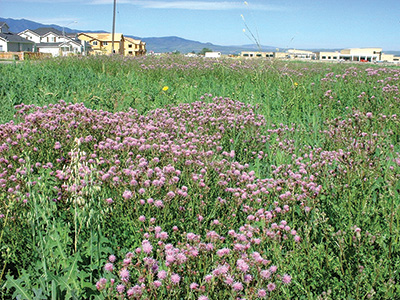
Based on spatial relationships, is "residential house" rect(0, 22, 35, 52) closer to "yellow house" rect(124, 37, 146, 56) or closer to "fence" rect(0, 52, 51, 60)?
"yellow house" rect(124, 37, 146, 56)

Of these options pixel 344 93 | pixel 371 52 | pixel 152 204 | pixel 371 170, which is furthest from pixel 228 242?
pixel 371 52

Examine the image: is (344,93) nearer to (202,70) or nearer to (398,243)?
(202,70)

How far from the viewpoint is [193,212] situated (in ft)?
9.96

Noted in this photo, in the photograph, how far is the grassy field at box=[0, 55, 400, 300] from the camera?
2143 millimetres

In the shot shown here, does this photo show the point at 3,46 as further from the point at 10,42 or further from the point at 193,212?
the point at 193,212

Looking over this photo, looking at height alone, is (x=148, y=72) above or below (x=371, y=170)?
above

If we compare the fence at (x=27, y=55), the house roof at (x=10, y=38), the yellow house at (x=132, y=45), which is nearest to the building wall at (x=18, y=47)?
the house roof at (x=10, y=38)


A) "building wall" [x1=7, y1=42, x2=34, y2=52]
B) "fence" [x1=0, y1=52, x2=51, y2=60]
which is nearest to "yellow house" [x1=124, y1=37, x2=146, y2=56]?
"building wall" [x1=7, y1=42, x2=34, y2=52]

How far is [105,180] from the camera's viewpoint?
10.1ft

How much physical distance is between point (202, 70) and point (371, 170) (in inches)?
338

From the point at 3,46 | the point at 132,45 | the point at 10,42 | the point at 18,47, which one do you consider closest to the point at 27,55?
the point at 3,46

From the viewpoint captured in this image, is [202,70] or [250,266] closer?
[250,266]

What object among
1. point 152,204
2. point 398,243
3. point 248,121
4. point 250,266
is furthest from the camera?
point 248,121

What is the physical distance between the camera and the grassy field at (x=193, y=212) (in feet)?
7.03
